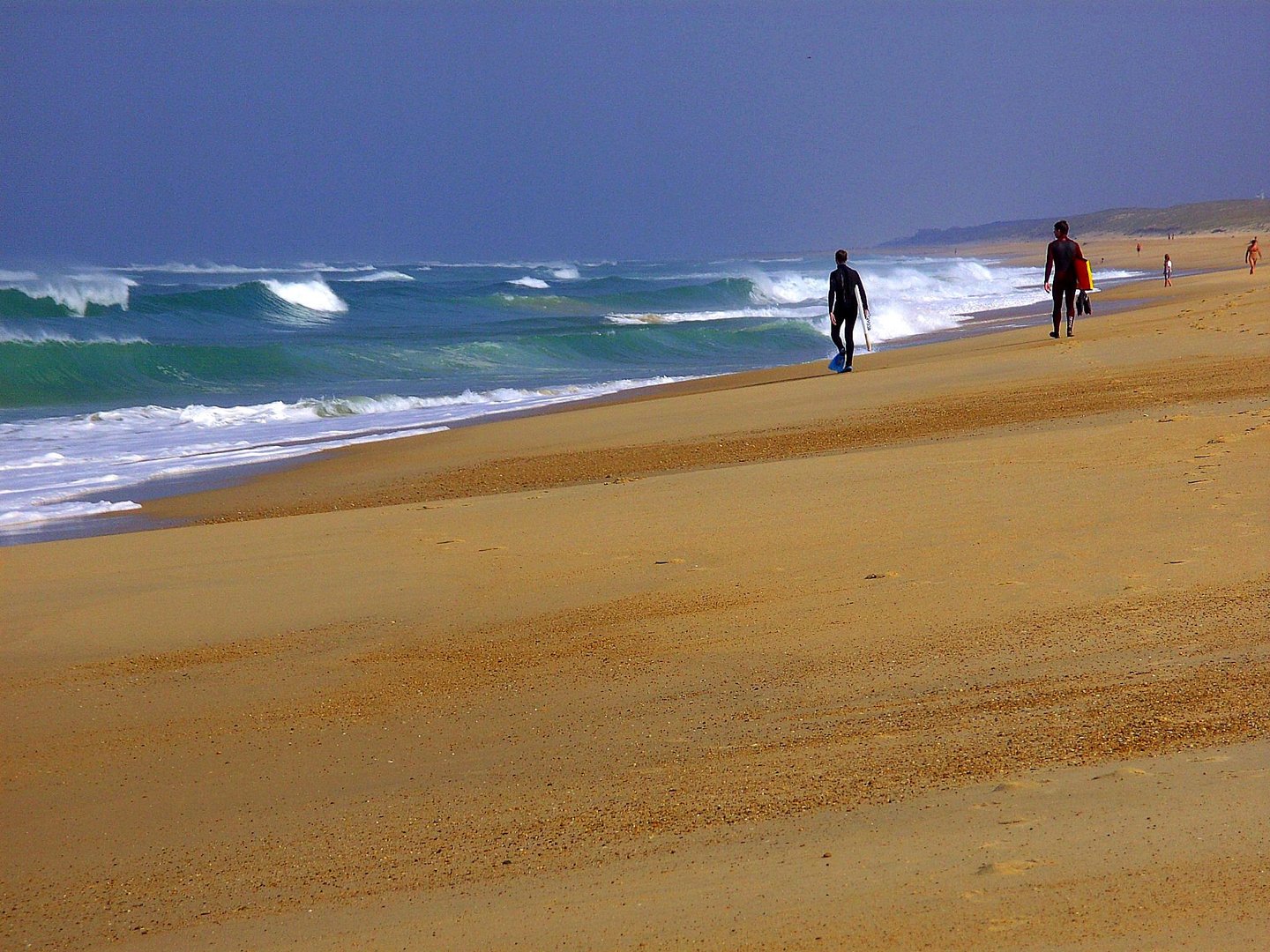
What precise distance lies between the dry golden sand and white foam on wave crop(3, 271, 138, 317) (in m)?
38.8

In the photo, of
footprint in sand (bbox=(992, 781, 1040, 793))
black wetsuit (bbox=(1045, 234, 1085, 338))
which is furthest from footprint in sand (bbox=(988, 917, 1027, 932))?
black wetsuit (bbox=(1045, 234, 1085, 338))

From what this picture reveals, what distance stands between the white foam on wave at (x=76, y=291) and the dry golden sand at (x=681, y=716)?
38789 millimetres

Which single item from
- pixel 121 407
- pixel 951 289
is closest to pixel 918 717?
pixel 121 407

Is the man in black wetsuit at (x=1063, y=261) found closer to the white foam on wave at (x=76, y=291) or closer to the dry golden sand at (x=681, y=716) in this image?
the dry golden sand at (x=681, y=716)

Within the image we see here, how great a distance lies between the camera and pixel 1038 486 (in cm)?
660

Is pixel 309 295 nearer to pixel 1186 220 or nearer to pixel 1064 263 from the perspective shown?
pixel 1064 263

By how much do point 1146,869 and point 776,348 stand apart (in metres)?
24.2

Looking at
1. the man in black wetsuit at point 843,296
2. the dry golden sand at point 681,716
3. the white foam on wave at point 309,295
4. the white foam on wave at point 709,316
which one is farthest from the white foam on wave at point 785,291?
the dry golden sand at point 681,716

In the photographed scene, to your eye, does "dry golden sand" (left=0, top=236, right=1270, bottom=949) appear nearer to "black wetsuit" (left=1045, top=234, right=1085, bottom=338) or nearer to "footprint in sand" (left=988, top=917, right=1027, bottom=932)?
"footprint in sand" (left=988, top=917, right=1027, bottom=932)

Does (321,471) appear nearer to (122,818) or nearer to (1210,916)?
(122,818)

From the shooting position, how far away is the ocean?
13430 millimetres

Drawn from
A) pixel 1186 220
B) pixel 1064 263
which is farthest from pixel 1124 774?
pixel 1186 220

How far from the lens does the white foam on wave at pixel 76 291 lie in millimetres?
42344

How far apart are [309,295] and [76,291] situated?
322 inches
